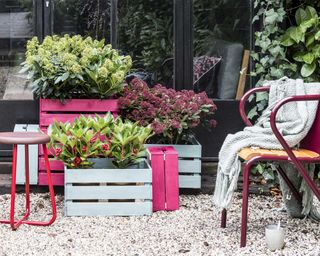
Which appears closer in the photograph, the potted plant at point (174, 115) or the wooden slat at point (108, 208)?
the wooden slat at point (108, 208)

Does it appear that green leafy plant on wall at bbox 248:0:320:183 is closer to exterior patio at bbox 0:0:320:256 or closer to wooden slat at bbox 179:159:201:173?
exterior patio at bbox 0:0:320:256

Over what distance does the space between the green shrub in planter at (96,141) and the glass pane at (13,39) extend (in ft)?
3.45

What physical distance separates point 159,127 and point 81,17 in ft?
4.23

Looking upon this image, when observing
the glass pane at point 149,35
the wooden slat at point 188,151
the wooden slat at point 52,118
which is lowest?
the wooden slat at point 188,151

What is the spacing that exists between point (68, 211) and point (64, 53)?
1.12 metres

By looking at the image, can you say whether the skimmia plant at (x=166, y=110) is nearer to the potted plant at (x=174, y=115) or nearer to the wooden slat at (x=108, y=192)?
the potted plant at (x=174, y=115)

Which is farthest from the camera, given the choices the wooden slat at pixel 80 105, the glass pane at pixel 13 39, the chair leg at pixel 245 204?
the glass pane at pixel 13 39

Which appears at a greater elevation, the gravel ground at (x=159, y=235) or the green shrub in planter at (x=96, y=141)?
the green shrub in planter at (x=96, y=141)

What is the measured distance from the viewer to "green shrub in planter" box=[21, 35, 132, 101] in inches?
188

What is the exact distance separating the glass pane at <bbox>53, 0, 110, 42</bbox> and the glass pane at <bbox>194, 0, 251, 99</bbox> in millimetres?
744

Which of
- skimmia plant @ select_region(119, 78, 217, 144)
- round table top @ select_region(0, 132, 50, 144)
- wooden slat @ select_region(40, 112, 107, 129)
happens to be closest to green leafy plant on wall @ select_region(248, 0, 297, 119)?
skimmia plant @ select_region(119, 78, 217, 144)

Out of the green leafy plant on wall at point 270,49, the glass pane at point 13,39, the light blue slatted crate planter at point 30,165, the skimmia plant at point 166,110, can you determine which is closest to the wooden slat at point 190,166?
the skimmia plant at point 166,110

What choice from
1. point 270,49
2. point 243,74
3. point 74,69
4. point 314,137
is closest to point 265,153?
point 314,137

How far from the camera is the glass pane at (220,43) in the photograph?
5.60 metres
